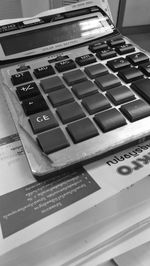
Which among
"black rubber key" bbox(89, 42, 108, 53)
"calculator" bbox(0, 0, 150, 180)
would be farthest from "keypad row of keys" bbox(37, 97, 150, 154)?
"black rubber key" bbox(89, 42, 108, 53)

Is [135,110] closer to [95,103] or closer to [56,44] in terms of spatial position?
[95,103]

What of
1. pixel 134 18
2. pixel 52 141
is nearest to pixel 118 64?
pixel 52 141

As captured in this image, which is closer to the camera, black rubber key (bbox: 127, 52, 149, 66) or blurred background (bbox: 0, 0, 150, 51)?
black rubber key (bbox: 127, 52, 149, 66)

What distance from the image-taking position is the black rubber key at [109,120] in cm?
24

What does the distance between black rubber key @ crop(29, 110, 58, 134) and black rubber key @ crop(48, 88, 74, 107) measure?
0.02 m

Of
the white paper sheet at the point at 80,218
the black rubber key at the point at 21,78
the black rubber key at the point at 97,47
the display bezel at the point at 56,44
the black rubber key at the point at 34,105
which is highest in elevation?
the display bezel at the point at 56,44

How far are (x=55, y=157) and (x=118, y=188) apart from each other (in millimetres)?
52

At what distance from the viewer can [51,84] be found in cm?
28

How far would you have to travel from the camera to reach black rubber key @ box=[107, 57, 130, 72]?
30 cm

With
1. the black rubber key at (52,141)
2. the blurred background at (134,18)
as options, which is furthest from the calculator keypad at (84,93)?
the blurred background at (134,18)

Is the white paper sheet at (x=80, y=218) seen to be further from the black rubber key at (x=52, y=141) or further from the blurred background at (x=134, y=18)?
the blurred background at (x=134, y=18)

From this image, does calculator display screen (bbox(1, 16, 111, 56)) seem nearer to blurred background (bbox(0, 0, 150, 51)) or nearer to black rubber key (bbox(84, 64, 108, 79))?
black rubber key (bbox(84, 64, 108, 79))

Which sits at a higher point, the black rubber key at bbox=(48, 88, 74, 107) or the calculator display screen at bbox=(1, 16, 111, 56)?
the calculator display screen at bbox=(1, 16, 111, 56)

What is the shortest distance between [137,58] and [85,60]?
0.19 feet
